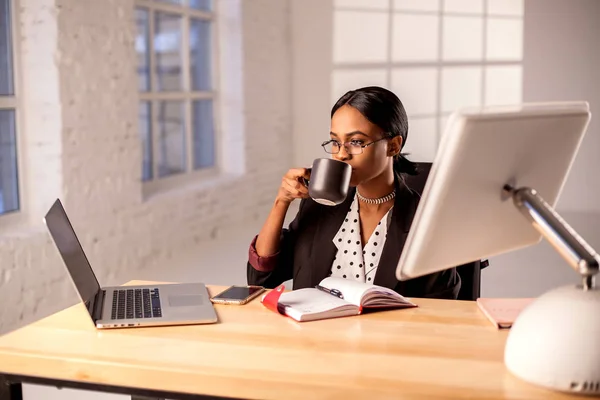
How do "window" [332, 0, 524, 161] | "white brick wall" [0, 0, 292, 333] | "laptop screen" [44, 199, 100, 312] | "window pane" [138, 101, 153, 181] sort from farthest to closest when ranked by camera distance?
"window" [332, 0, 524, 161]
"window pane" [138, 101, 153, 181]
"white brick wall" [0, 0, 292, 333]
"laptop screen" [44, 199, 100, 312]

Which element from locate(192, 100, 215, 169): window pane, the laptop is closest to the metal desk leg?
the laptop

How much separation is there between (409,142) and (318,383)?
5891 mm

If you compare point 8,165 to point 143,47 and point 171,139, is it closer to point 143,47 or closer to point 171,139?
point 143,47

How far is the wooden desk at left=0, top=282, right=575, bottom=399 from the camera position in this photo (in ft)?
3.90

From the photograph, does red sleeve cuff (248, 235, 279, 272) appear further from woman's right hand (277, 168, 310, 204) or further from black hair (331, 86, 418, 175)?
black hair (331, 86, 418, 175)

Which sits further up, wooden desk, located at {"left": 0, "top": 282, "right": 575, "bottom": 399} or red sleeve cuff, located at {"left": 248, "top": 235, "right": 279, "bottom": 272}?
red sleeve cuff, located at {"left": 248, "top": 235, "right": 279, "bottom": 272}

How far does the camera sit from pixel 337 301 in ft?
5.32

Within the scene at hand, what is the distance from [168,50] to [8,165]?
1803mm

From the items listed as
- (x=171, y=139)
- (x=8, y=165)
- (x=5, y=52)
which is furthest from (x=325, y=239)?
(x=171, y=139)

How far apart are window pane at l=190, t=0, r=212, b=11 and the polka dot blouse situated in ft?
12.2

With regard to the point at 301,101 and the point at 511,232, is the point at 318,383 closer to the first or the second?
the point at 511,232

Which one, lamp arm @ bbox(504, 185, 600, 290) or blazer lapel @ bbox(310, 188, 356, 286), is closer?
lamp arm @ bbox(504, 185, 600, 290)

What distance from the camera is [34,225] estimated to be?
3.52m

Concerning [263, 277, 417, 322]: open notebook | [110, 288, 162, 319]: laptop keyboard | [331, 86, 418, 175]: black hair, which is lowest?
[110, 288, 162, 319]: laptop keyboard
